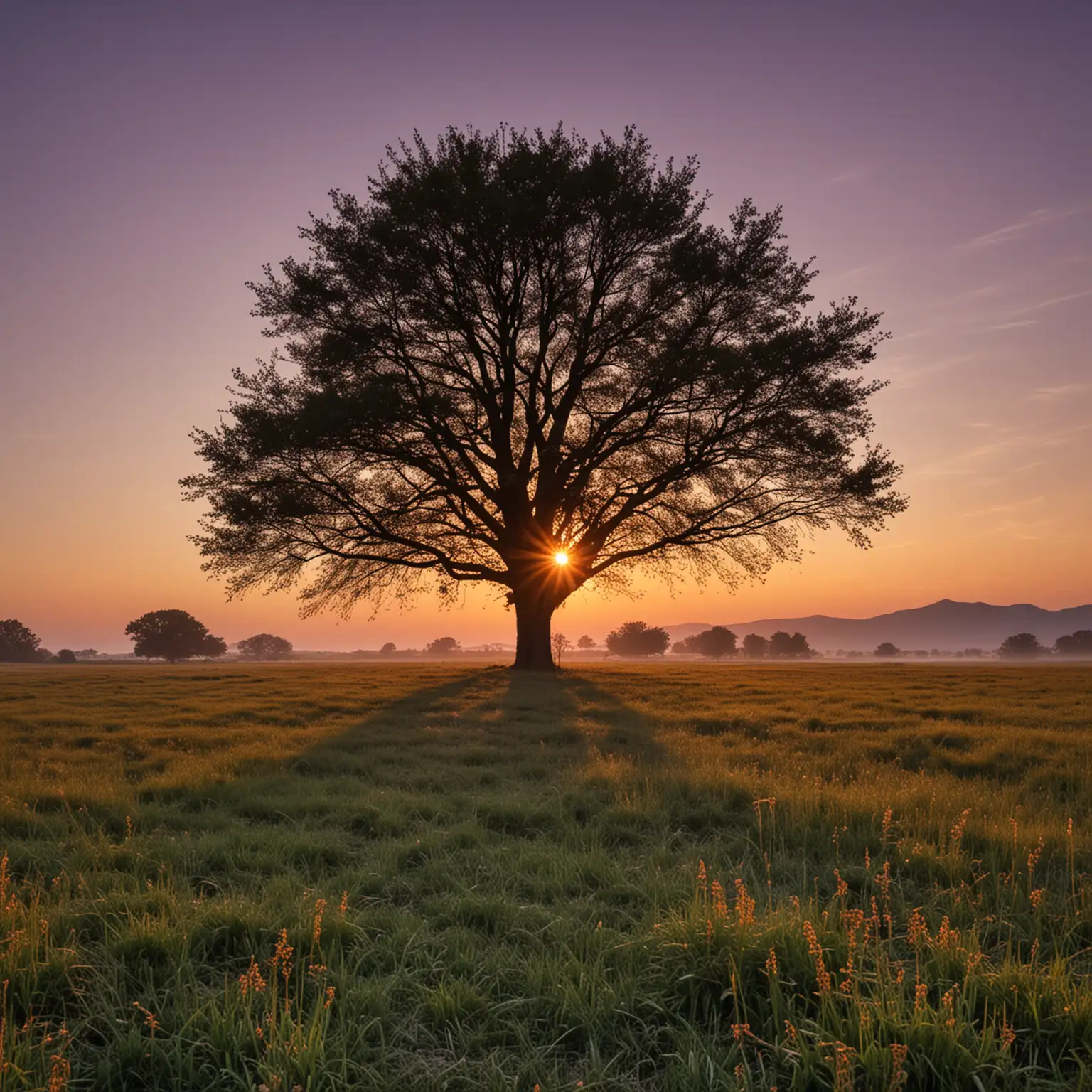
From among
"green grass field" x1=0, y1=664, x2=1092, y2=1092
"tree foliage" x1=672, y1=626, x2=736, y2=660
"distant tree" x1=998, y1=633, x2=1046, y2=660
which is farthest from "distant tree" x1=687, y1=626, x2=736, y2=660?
"green grass field" x1=0, y1=664, x2=1092, y2=1092

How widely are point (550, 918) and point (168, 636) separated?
104 meters

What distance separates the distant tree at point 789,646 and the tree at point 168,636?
4529 inches

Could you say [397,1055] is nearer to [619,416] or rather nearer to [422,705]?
[422,705]

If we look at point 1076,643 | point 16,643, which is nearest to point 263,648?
point 16,643

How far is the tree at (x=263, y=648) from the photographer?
15862 centimetres

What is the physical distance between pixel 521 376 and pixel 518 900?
77.9 feet

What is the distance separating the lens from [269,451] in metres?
21.3

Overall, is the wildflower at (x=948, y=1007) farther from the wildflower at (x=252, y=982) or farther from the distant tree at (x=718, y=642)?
the distant tree at (x=718, y=642)

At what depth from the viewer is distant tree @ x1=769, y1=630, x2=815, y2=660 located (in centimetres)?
14788

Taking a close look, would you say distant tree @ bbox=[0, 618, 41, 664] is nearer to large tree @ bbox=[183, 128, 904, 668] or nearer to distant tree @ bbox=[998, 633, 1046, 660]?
large tree @ bbox=[183, 128, 904, 668]

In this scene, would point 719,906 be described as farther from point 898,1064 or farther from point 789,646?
point 789,646

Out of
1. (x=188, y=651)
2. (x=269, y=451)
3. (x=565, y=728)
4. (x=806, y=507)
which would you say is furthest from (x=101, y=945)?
(x=188, y=651)

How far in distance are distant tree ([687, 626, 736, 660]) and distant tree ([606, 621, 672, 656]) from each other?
11.7 metres

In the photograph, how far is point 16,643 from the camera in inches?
4370
